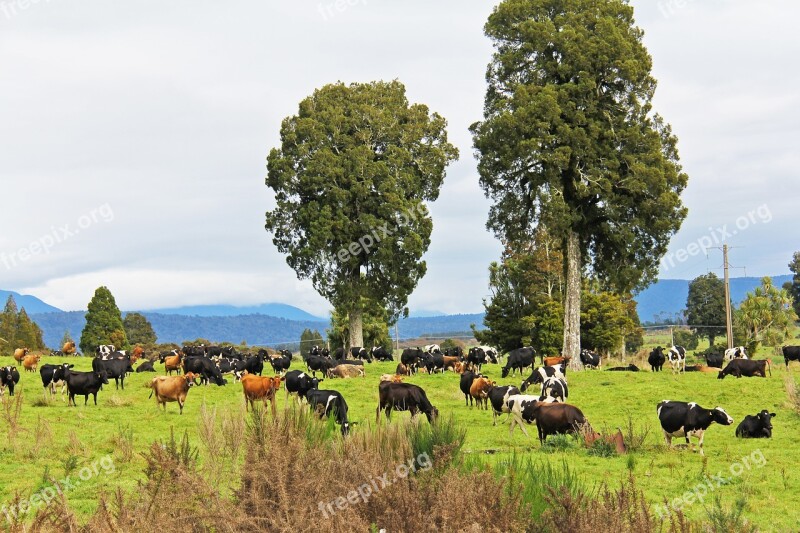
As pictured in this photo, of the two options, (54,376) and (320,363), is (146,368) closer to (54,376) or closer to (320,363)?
(320,363)

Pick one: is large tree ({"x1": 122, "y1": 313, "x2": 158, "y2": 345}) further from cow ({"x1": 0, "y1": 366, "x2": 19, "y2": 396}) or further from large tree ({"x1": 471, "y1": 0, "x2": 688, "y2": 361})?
cow ({"x1": 0, "y1": 366, "x2": 19, "y2": 396})

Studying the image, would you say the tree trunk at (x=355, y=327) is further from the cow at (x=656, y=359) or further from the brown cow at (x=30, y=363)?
the brown cow at (x=30, y=363)

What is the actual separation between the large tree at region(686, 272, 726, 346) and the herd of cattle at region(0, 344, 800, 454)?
170 ft

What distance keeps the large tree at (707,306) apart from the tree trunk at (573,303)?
4996 cm

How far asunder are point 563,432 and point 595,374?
1795cm

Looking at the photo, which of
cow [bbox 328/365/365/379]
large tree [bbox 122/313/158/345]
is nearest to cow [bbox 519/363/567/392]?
cow [bbox 328/365/365/379]

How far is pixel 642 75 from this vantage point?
132 ft

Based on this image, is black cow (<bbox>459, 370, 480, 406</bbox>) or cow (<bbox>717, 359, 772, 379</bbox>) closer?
black cow (<bbox>459, 370, 480, 406</bbox>)

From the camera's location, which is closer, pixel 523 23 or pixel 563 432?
pixel 563 432

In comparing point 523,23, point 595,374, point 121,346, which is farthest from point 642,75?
point 121,346

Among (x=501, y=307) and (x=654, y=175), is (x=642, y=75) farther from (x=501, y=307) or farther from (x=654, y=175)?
(x=501, y=307)

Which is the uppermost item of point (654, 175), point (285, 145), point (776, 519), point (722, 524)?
point (285, 145)

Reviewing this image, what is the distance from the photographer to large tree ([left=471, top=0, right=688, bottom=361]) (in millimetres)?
38875

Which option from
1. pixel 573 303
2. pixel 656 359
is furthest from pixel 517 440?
pixel 656 359
